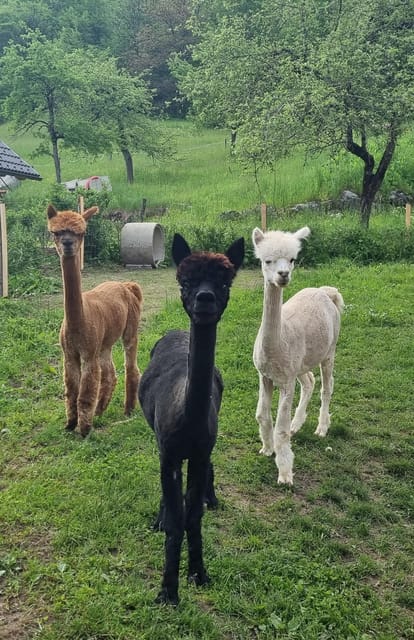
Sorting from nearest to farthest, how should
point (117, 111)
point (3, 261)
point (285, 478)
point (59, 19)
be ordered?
point (285, 478) → point (3, 261) → point (117, 111) → point (59, 19)

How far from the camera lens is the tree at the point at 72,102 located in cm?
2267

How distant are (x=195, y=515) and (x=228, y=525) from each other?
86 cm

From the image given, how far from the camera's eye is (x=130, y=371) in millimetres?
5973

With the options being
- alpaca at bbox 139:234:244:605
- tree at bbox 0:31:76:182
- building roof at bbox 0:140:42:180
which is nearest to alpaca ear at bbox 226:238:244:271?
alpaca at bbox 139:234:244:605

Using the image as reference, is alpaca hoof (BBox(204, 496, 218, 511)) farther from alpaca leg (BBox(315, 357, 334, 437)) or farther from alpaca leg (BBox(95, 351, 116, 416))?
alpaca leg (BBox(95, 351, 116, 416))

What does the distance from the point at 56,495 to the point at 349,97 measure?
12302 mm

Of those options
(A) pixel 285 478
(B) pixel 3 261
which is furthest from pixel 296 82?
(A) pixel 285 478

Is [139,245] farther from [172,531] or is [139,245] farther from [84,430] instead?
[172,531]

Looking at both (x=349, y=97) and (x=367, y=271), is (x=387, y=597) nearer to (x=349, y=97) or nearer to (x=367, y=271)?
(x=367, y=271)

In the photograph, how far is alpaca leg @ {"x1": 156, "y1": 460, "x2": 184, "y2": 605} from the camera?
323 centimetres

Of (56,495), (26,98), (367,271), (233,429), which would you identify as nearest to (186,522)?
(56,495)

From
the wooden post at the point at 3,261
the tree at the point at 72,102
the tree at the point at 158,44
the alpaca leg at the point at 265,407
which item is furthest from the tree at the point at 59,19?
the alpaca leg at the point at 265,407

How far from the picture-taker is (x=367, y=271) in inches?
488

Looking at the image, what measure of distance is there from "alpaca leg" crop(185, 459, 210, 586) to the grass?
98 millimetres
